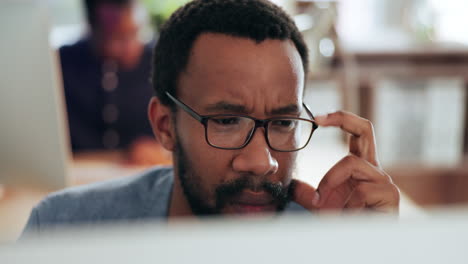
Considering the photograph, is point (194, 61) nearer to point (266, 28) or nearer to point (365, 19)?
point (266, 28)

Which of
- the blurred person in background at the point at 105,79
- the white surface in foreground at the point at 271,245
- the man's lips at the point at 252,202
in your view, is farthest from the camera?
the blurred person in background at the point at 105,79

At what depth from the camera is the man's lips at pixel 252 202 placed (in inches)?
12.3

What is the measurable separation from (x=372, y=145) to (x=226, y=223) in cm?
24

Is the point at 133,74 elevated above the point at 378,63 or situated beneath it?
elevated above

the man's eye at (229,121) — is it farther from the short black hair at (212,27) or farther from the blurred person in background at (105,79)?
the blurred person in background at (105,79)

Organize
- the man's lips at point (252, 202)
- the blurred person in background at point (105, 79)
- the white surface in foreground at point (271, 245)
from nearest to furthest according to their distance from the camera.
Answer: the white surface in foreground at point (271, 245), the man's lips at point (252, 202), the blurred person in background at point (105, 79)

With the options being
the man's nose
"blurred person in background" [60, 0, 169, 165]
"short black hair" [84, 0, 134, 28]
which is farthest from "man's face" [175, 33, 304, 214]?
"short black hair" [84, 0, 134, 28]

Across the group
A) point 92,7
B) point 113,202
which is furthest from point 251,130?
point 92,7

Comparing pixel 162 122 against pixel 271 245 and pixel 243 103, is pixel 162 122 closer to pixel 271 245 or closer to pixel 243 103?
pixel 243 103

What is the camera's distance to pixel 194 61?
0.34 meters

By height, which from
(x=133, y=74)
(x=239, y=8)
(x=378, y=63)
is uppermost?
(x=239, y=8)

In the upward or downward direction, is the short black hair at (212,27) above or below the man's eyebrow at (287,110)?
above

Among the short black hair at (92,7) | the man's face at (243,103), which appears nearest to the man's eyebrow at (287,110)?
the man's face at (243,103)

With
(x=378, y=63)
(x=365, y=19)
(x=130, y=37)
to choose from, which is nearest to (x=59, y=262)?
(x=130, y=37)
